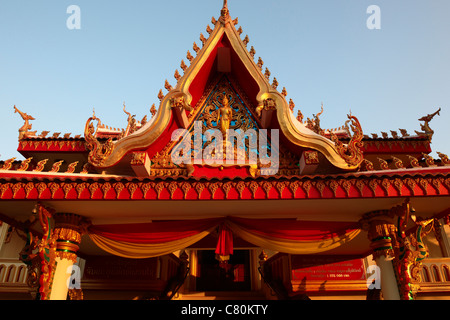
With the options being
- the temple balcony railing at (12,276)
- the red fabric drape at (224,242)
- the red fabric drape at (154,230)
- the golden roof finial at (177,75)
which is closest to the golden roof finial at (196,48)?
the golden roof finial at (177,75)

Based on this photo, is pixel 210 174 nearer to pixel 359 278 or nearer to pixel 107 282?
pixel 107 282

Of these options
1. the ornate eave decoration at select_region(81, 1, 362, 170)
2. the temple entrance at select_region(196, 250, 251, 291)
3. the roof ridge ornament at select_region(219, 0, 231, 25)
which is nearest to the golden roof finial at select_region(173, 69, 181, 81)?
the ornate eave decoration at select_region(81, 1, 362, 170)

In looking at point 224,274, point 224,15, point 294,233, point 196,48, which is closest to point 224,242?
point 294,233

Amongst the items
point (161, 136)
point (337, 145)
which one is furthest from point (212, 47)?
point (337, 145)

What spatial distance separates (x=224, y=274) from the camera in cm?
1134

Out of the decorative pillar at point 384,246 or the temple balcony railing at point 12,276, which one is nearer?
the decorative pillar at point 384,246

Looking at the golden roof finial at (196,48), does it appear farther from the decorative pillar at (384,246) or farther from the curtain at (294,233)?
the decorative pillar at (384,246)

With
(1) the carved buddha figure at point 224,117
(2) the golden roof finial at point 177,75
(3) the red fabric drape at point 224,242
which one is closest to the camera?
(3) the red fabric drape at point 224,242

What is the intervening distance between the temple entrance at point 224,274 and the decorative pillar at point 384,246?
221 inches

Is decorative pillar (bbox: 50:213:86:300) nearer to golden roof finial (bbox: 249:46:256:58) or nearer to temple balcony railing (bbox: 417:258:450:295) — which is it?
golden roof finial (bbox: 249:46:256:58)

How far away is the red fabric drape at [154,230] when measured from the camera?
258 inches

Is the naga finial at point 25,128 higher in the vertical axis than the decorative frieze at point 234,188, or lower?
higher

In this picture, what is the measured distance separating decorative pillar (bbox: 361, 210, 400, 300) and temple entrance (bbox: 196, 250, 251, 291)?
561cm

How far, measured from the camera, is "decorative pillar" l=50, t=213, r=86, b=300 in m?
6.04
